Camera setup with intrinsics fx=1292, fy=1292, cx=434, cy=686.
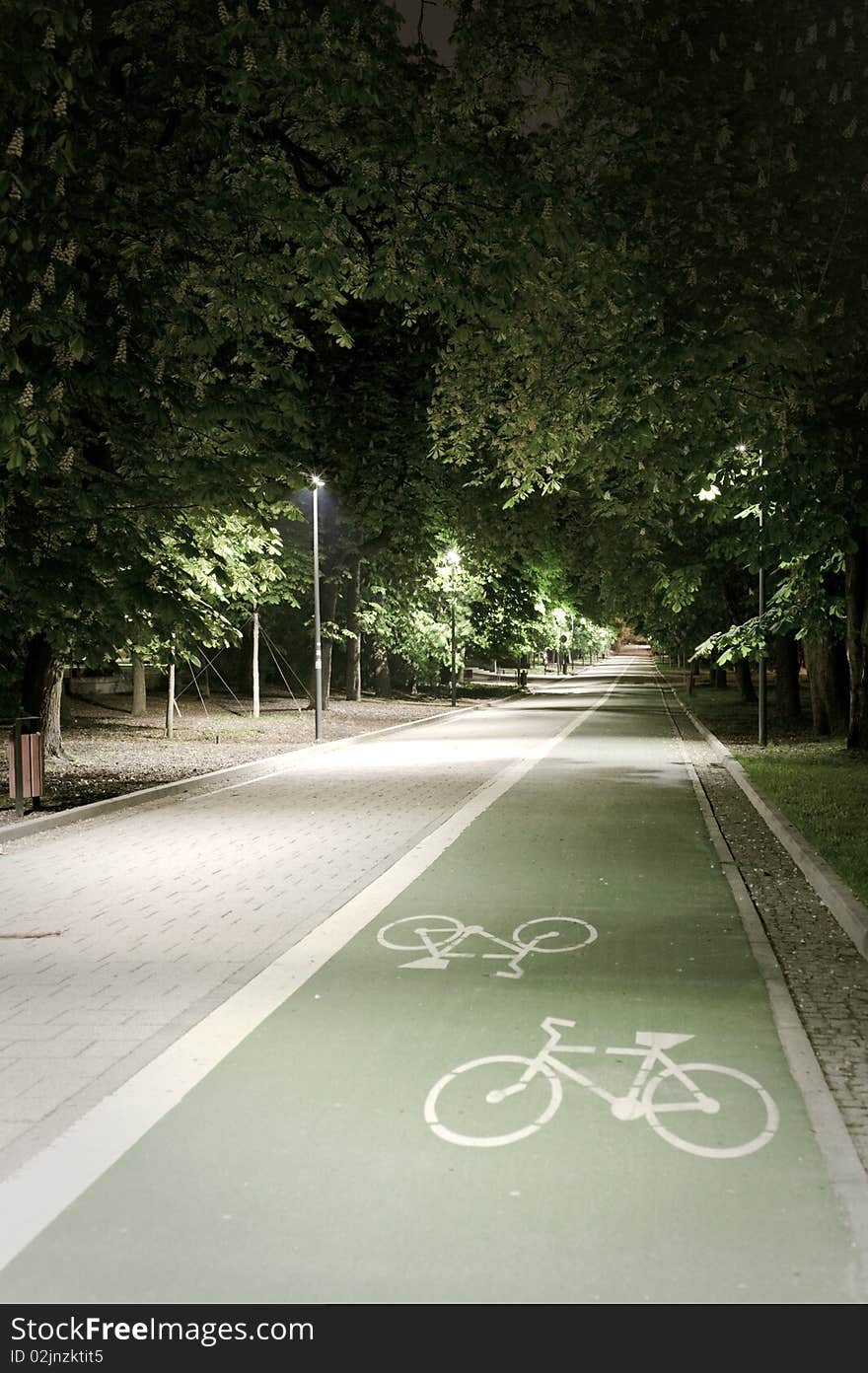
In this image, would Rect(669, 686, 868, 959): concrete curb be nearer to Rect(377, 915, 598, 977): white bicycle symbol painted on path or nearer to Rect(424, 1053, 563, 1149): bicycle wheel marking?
Rect(377, 915, 598, 977): white bicycle symbol painted on path

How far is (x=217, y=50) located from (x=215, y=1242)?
11405 millimetres

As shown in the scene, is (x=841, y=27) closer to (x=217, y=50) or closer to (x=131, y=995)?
(x=217, y=50)

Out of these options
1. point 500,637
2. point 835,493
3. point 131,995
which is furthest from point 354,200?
point 500,637

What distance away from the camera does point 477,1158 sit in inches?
177

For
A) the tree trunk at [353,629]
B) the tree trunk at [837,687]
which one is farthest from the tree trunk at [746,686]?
the tree trunk at [837,687]

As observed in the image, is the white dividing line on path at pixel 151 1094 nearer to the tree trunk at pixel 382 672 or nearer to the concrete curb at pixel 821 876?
the concrete curb at pixel 821 876

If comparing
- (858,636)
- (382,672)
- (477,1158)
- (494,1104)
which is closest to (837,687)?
(858,636)

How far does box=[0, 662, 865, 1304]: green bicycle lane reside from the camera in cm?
360

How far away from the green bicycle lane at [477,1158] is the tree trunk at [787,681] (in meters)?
25.9

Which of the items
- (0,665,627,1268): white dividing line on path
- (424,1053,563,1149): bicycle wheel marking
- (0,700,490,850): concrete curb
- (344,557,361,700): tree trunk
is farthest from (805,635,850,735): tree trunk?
(424,1053,563,1149): bicycle wheel marking

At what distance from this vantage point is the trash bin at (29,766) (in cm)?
1412

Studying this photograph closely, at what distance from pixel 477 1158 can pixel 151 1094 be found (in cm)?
146

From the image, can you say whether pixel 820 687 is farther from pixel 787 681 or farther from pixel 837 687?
pixel 787 681

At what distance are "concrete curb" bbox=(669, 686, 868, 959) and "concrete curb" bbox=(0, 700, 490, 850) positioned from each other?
7.26m
